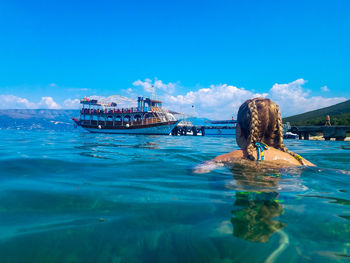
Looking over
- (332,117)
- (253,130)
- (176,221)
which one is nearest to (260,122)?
(253,130)

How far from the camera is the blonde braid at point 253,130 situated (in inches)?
113

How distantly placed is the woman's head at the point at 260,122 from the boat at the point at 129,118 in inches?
1475

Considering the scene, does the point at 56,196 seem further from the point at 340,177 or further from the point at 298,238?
the point at 340,177

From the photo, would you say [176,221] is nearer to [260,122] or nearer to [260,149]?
[260,149]

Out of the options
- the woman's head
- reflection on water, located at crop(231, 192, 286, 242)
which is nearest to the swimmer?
the woman's head

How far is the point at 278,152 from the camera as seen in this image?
3068 millimetres

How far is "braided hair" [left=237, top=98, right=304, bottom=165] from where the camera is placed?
2.89 metres

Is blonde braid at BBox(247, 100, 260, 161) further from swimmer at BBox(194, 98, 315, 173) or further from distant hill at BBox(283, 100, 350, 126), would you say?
distant hill at BBox(283, 100, 350, 126)

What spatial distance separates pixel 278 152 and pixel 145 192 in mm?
2102

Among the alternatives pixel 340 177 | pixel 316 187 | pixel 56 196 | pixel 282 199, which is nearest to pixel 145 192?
pixel 56 196

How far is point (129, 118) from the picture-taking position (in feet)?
160

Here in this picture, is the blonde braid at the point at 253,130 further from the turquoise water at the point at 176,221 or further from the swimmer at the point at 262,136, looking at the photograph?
the turquoise water at the point at 176,221

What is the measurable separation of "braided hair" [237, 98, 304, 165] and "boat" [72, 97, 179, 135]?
37.5 metres

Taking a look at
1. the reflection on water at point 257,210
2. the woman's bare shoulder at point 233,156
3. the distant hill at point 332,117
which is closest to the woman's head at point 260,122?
the woman's bare shoulder at point 233,156
